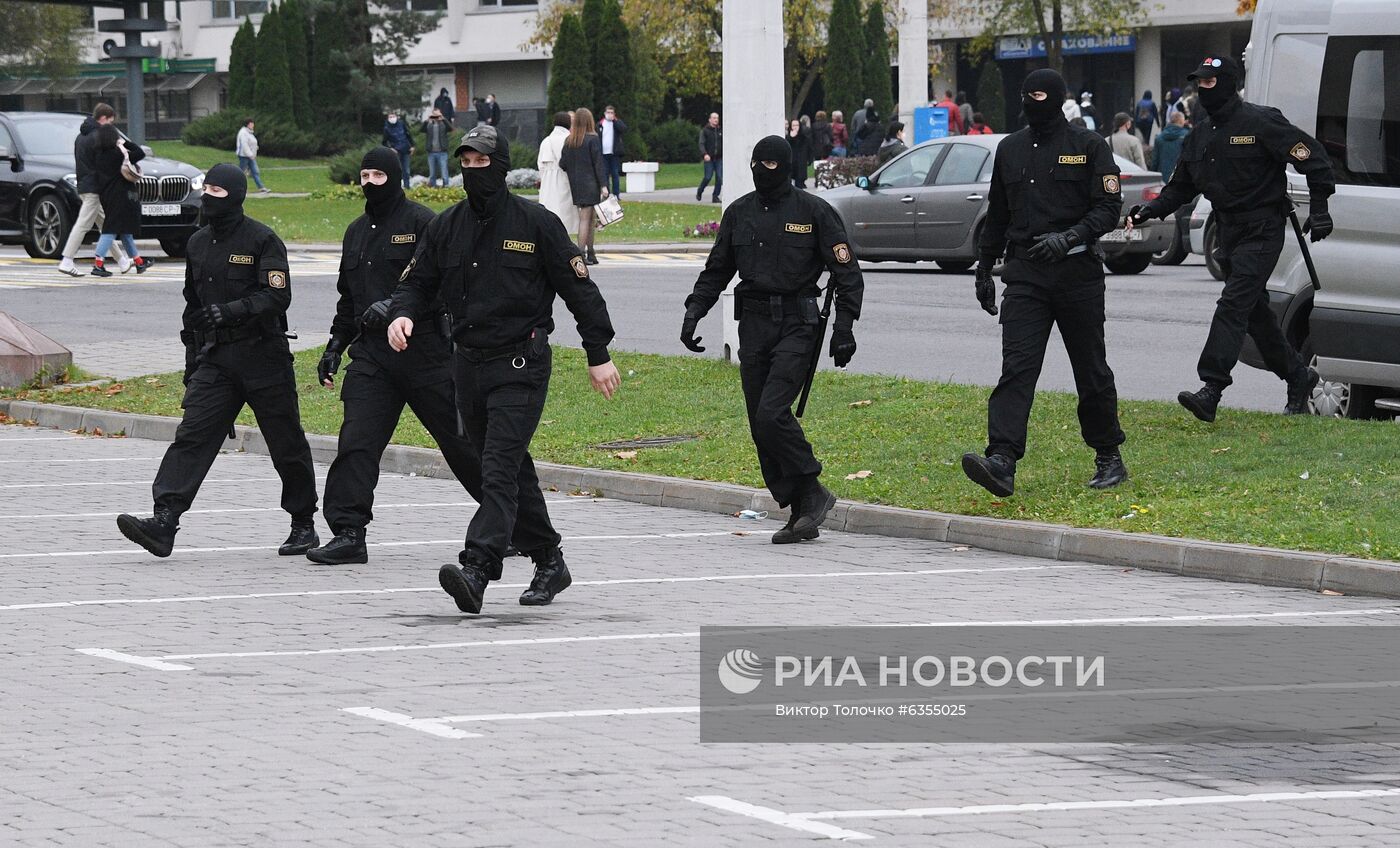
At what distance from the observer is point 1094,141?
10.4 meters

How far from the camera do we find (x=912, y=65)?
36938mm

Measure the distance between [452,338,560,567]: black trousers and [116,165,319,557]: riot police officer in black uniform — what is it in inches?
71.3

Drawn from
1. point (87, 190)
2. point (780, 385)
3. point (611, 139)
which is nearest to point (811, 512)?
point (780, 385)

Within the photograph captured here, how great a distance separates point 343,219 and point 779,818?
31.5m

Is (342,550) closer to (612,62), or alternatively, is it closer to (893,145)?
(893,145)

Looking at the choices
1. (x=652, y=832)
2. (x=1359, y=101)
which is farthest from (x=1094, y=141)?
(x=652, y=832)

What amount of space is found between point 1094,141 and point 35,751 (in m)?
→ 6.12

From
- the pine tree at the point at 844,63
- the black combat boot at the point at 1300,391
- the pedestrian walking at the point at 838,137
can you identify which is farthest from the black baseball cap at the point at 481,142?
the pine tree at the point at 844,63

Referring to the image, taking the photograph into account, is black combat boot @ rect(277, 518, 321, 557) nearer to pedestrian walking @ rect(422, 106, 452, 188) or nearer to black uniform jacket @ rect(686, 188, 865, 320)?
black uniform jacket @ rect(686, 188, 865, 320)

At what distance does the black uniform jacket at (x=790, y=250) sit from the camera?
33.6 ft

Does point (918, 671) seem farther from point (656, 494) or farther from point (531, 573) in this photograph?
point (656, 494)

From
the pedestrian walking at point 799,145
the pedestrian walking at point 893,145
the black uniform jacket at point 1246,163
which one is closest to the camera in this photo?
the black uniform jacket at point 1246,163

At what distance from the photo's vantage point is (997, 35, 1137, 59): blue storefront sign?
67500 mm

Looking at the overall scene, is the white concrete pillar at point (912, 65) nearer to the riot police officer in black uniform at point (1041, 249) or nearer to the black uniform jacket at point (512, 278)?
the riot police officer in black uniform at point (1041, 249)
